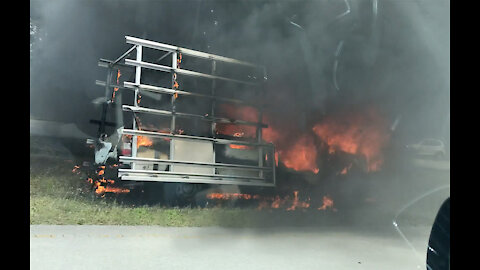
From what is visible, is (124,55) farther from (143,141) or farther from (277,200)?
(277,200)

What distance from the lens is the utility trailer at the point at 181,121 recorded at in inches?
185

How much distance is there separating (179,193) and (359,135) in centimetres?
364

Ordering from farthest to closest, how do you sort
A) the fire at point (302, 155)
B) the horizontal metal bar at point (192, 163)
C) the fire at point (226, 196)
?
the fire at point (302, 155) → the fire at point (226, 196) → the horizontal metal bar at point (192, 163)

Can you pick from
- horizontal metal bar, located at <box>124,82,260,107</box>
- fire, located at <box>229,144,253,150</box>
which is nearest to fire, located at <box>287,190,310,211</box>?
fire, located at <box>229,144,253,150</box>

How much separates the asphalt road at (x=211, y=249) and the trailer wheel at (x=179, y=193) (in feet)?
1.37

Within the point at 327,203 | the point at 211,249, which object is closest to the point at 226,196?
the point at 211,249

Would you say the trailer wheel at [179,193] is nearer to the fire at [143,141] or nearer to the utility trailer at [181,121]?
the utility trailer at [181,121]

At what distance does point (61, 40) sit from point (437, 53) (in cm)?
588

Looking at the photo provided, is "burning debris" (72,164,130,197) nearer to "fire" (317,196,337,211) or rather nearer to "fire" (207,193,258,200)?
"fire" (207,193,258,200)

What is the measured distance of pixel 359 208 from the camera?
676 centimetres

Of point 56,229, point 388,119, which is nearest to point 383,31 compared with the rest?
point 388,119

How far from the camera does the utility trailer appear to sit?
185 inches

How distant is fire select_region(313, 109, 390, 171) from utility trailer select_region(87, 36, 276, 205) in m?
1.88

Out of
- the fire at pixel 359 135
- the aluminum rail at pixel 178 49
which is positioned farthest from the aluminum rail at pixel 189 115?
the fire at pixel 359 135
